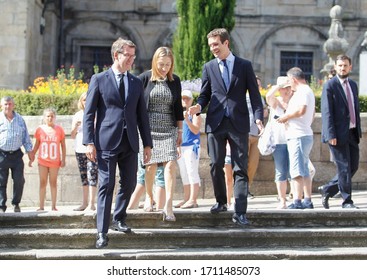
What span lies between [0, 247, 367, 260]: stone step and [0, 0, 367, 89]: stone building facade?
17.8 metres

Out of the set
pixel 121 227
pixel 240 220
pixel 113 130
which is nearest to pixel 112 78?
pixel 113 130

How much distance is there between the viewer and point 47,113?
11.8 m

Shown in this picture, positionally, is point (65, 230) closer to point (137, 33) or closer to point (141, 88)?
point (141, 88)

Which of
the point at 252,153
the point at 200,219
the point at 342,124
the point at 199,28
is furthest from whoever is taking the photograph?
the point at 199,28

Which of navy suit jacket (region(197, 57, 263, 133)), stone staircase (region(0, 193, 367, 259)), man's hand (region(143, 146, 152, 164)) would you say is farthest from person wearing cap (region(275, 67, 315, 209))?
man's hand (region(143, 146, 152, 164))

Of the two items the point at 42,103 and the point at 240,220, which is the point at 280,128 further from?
the point at 42,103

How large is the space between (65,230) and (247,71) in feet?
8.71

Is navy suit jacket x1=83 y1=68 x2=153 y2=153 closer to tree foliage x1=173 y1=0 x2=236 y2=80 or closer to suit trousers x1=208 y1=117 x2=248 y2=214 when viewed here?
suit trousers x1=208 y1=117 x2=248 y2=214

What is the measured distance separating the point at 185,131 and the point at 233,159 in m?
2.60

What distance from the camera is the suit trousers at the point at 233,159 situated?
8.80 metres

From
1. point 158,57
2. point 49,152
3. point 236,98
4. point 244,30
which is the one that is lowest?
point 49,152

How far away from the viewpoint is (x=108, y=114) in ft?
27.2

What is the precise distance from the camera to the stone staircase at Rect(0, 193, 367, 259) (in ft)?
26.9
